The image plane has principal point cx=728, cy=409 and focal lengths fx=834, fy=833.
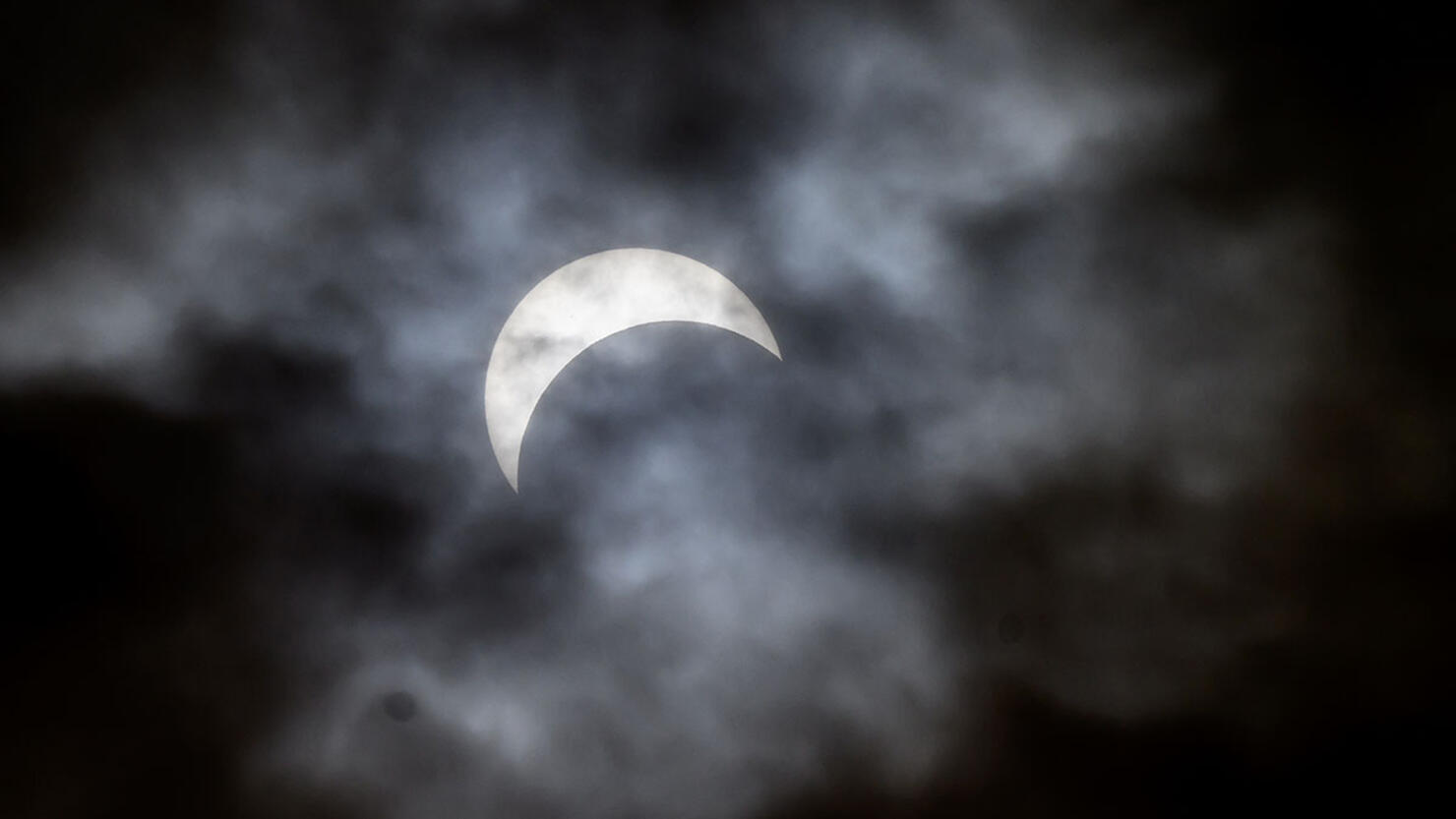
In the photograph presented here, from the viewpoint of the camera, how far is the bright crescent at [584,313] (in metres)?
15.3

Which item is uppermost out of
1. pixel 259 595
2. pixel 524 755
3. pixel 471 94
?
pixel 471 94

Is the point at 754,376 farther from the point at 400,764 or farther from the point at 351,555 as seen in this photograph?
the point at 400,764

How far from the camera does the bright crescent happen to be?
15.3 metres

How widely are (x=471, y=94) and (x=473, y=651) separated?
10291mm

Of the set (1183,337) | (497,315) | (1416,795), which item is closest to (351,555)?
(497,315)

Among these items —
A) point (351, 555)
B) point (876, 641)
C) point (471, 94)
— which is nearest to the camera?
point (471, 94)

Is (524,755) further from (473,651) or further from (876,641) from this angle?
(876,641)

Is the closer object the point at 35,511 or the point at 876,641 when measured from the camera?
the point at 35,511

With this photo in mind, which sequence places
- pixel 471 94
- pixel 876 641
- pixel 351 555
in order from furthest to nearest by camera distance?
pixel 876 641 → pixel 351 555 → pixel 471 94

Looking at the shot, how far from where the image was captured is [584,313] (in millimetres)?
15414

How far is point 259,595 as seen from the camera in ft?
50.8

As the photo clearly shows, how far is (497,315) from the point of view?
15.3 metres

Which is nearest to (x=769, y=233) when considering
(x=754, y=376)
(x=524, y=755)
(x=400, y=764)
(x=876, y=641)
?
(x=754, y=376)

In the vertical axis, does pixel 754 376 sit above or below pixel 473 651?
above
